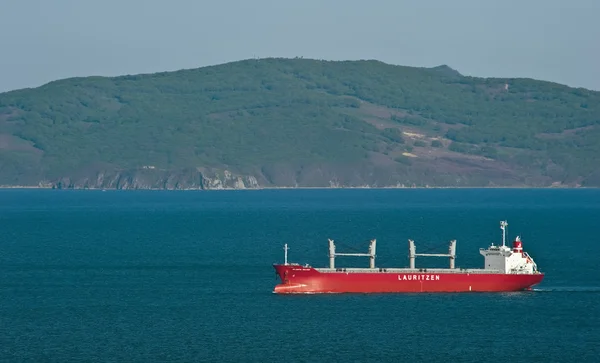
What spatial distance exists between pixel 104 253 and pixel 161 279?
110ft

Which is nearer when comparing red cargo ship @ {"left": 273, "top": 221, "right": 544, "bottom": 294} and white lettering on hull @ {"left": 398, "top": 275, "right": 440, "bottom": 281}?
red cargo ship @ {"left": 273, "top": 221, "right": 544, "bottom": 294}

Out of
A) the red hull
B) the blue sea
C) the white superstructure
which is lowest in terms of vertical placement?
the blue sea

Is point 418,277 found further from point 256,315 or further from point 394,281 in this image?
point 256,315

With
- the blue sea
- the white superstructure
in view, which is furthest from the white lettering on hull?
the white superstructure

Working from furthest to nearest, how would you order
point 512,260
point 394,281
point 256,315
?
point 512,260
point 394,281
point 256,315

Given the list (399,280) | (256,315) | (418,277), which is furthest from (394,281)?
(256,315)

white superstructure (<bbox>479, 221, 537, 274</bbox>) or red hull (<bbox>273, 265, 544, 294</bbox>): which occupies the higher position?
white superstructure (<bbox>479, 221, 537, 274</bbox>)

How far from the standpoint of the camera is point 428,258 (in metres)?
154

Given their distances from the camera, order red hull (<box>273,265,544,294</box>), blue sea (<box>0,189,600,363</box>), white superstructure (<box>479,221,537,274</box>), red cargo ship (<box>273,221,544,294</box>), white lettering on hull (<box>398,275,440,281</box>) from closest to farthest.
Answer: blue sea (<box>0,189,600,363</box>) → red cargo ship (<box>273,221,544,294</box>) → red hull (<box>273,265,544,294</box>) → white lettering on hull (<box>398,275,440,281</box>) → white superstructure (<box>479,221,537,274</box>)

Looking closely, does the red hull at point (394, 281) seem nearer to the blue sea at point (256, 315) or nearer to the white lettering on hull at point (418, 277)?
the white lettering on hull at point (418, 277)

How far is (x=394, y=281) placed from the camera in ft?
379

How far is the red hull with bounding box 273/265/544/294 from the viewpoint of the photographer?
377ft

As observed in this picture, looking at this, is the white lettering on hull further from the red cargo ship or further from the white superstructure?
the white superstructure

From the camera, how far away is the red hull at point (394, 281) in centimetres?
11488
